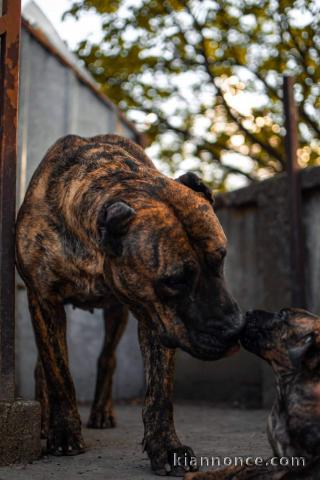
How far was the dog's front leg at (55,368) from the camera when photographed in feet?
12.9

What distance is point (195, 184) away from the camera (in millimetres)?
3668

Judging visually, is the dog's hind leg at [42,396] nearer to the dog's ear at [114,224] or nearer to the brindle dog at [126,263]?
the brindle dog at [126,263]

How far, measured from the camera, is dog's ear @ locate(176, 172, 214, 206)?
3658 millimetres

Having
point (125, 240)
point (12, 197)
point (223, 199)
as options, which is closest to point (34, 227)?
point (12, 197)

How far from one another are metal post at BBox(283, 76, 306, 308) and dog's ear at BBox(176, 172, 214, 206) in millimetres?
2472

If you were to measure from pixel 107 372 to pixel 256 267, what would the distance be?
2211mm

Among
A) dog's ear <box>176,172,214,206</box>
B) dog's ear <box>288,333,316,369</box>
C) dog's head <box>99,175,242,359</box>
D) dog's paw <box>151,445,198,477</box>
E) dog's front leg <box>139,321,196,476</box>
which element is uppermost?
dog's ear <box>176,172,214,206</box>

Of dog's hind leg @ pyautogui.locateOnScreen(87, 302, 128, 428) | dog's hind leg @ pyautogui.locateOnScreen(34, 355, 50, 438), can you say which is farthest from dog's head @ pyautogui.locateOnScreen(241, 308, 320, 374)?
dog's hind leg @ pyautogui.locateOnScreen(87, 302, 128, 428)

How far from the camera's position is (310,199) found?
241 inches

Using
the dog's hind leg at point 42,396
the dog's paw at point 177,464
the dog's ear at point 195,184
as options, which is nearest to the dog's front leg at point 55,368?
the dog's hind leg at point 42,396

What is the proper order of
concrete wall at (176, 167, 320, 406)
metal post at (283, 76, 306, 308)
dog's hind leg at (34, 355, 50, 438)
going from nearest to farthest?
dog's hind leg at (34, 355, 50, 438) → metal post at (283, 76, 306, 308) → concrete wall at (176, 167, 320, 406)

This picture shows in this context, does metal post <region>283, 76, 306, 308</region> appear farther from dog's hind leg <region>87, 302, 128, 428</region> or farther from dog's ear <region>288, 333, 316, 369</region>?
dog's ear <region>288, 333, 316, 369</region>

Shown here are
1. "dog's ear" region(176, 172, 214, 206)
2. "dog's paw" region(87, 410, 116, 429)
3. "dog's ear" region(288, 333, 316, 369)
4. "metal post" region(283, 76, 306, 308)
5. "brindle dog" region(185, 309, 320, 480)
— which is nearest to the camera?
"brindle dog" region(185, 309, 320, 480)

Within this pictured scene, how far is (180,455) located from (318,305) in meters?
2.72
